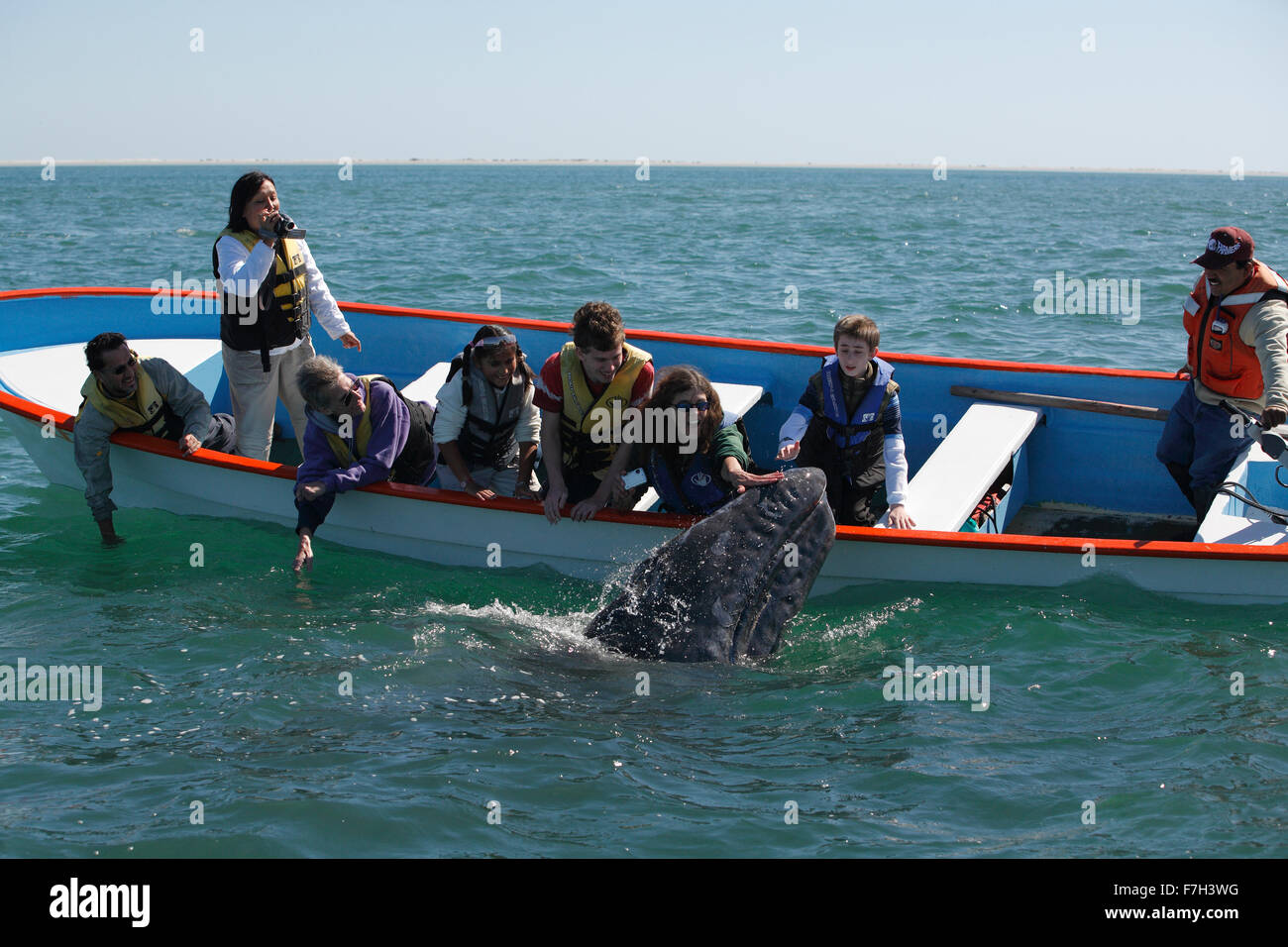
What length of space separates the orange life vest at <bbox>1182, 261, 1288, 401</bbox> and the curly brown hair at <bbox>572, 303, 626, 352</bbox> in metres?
3.33

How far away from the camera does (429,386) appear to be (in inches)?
356

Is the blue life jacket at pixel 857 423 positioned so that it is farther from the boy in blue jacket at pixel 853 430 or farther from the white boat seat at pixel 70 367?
the white boat seat at pixel 70 367

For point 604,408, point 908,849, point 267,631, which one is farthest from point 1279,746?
point 267,631

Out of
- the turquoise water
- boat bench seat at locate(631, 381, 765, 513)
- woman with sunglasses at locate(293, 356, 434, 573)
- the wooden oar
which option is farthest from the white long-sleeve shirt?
the wooden oar

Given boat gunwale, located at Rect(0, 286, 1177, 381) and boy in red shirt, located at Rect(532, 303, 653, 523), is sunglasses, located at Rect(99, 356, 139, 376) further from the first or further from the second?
boy in red shirt, located at Rect(532, 303, 653, 523)

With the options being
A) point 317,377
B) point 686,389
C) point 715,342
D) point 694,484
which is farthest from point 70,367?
point 686,389

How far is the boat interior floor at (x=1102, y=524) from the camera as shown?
26.1 feet

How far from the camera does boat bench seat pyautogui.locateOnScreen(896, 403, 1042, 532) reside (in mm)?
6859

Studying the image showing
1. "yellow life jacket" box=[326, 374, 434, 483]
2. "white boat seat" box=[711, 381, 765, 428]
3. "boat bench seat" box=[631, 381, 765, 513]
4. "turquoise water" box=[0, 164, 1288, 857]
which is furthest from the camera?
"white boat seat" box=[711, 381, 765, 428]

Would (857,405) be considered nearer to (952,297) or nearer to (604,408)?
(604,408)

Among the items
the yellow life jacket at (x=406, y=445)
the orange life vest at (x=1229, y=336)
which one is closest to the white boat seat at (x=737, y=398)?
the yellow life jacket at (x=406, y=445)
